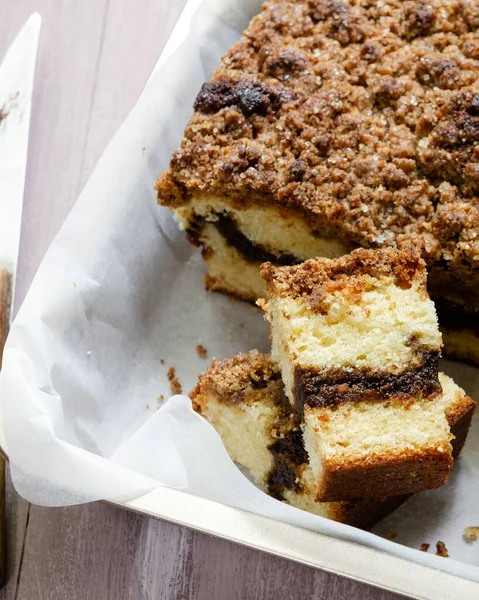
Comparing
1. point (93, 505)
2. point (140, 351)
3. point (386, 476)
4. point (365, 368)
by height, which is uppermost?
point (365, 368)

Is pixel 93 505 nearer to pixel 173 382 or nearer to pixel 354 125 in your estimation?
pixel 173 382

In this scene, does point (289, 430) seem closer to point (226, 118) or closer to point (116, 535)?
point (116, 535)

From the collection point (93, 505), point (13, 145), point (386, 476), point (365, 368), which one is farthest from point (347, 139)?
point (93, 505)

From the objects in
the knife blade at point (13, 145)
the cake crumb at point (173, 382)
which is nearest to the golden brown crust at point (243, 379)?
the cake crumb at point (173, 382)

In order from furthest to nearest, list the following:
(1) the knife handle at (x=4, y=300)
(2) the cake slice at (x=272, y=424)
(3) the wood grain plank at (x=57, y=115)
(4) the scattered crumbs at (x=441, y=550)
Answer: (3) the wood grain plank at (x=57, y=115), (1) the knife handle at (x=4, y=300), (4) the scattered crumbs at (x=441, y=550), (2) the cake slice at (x=272, y=424)

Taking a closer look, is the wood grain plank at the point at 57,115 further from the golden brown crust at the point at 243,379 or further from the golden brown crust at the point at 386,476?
the golden brown crust at the point at 386,476

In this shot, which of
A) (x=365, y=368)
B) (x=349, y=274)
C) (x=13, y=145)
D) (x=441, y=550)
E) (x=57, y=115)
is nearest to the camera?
(x=365, y=368)
